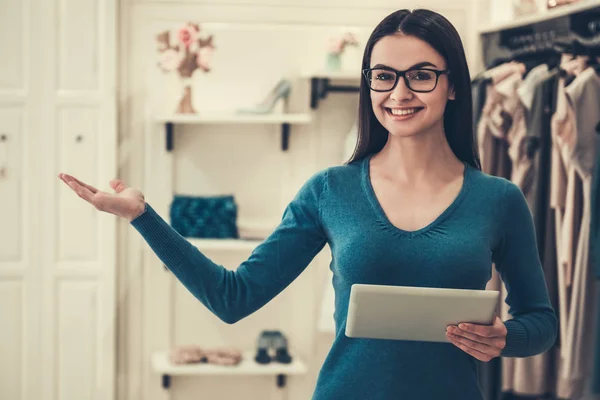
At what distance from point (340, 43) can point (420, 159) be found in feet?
6.81

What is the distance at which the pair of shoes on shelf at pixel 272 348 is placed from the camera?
11.8 ft

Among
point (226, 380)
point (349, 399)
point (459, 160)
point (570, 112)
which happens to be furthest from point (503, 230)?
point (226, 380)

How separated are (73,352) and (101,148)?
84 cm

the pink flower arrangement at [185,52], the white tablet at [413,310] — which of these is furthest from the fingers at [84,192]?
the pink flower arrangement at [185,52]

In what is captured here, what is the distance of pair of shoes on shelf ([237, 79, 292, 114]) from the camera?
140 inches

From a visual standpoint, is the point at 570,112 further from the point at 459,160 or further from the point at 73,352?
the point at 73,352

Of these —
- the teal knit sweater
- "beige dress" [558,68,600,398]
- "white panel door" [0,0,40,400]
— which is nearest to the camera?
the teal knit sweater

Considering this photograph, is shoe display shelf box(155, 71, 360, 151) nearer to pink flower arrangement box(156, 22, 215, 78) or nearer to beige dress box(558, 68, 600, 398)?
pink flower arrangement box(156, 22, 215, 78)

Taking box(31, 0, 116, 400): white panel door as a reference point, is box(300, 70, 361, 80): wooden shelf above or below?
above

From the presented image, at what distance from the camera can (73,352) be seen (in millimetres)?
3631

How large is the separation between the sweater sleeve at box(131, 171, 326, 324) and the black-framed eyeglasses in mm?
209

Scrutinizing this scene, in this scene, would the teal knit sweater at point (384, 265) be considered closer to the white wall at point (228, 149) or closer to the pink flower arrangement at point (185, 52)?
the pink flower arrangement at point (185, 52)

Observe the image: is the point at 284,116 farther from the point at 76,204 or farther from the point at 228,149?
the point at 76,204

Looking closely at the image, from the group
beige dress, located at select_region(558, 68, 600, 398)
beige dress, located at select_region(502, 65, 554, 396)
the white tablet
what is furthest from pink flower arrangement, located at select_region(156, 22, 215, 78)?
the white tablet
